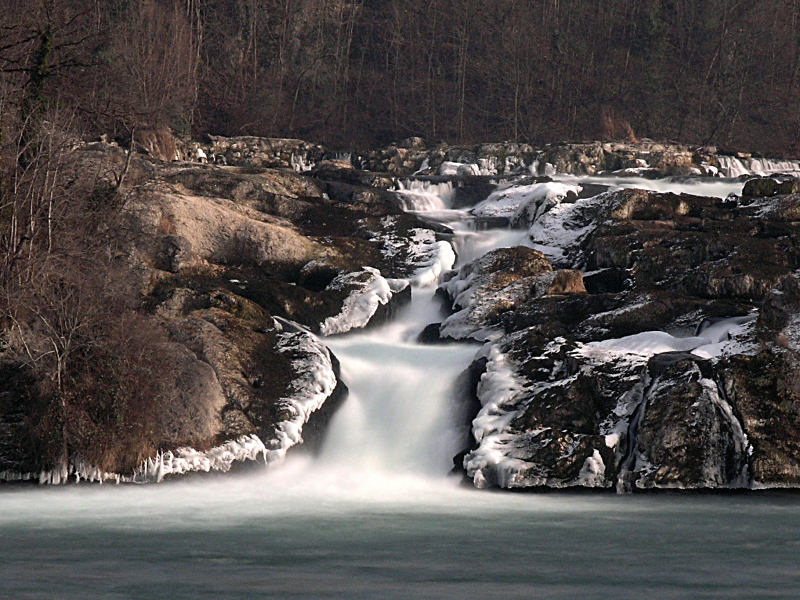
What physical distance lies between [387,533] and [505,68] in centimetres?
5761

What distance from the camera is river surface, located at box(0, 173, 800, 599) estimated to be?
1073cm

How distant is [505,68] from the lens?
67812 mm

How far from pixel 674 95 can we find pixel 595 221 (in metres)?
42.5

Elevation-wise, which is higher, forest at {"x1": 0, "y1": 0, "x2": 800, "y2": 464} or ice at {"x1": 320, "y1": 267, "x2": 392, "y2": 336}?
A: forest at {"x1": 0, "y1": 0, "x2": 800, "y2": 464}

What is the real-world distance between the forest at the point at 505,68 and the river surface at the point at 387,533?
1598 inches

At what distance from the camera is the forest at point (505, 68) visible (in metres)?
63.6

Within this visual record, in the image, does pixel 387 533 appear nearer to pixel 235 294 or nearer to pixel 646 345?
pixel 646 345

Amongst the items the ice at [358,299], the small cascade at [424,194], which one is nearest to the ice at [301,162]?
the small cascade at [424,194]

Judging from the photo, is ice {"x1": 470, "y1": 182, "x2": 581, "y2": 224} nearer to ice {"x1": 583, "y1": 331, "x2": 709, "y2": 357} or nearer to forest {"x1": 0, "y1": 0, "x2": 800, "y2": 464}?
ice {"x1": 583, "y1": 331, "x2": 709, "y2": 357}

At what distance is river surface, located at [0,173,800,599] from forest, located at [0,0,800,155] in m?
40.6

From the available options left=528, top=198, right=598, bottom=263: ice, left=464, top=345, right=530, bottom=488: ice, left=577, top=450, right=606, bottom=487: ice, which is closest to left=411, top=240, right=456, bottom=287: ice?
left=528, top=198, right=598, bottom=263: ice

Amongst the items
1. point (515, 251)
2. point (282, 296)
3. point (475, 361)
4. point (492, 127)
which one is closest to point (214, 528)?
point (475, 361)

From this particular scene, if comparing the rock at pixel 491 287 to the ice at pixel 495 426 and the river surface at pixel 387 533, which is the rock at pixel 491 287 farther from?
the ice at pixel 495 426

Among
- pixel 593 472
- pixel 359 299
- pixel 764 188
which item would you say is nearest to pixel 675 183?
pixel 764 188
